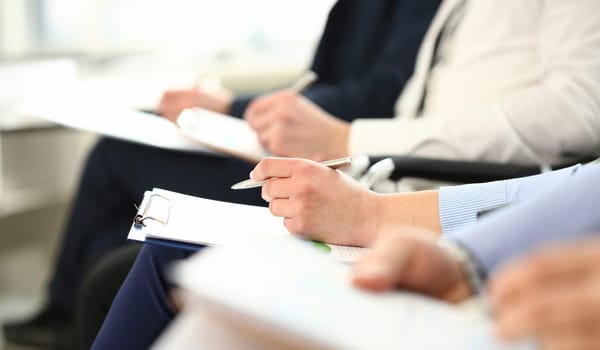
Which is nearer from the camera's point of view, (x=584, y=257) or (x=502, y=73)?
(x=584, y=257)

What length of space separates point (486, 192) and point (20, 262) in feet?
4.66

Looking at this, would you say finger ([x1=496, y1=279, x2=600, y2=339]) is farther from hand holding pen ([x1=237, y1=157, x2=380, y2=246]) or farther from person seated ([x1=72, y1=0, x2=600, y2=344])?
person seated ([x1=72, y1=0, x2=600, y2=344])

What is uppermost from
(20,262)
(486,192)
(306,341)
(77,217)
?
(306,341)

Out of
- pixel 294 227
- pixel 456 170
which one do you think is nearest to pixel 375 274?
pixel 294 227

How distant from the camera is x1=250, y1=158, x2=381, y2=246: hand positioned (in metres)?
0.78

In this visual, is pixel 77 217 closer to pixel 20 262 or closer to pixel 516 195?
pixel 20 262

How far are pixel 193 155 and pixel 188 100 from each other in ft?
1.01

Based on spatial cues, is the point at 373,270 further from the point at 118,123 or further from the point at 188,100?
the point at 188,100

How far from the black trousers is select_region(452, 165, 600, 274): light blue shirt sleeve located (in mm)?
637

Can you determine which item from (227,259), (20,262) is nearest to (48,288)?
(20,262)

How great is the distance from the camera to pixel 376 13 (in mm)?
1387

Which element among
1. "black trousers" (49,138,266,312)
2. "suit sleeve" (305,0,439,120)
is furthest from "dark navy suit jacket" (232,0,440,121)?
"black trousers" (49,138,266,312)

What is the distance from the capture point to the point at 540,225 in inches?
20.9

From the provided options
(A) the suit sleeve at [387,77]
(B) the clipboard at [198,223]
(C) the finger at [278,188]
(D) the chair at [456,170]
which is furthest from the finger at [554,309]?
(A) the suit sleeve at [387,77]
